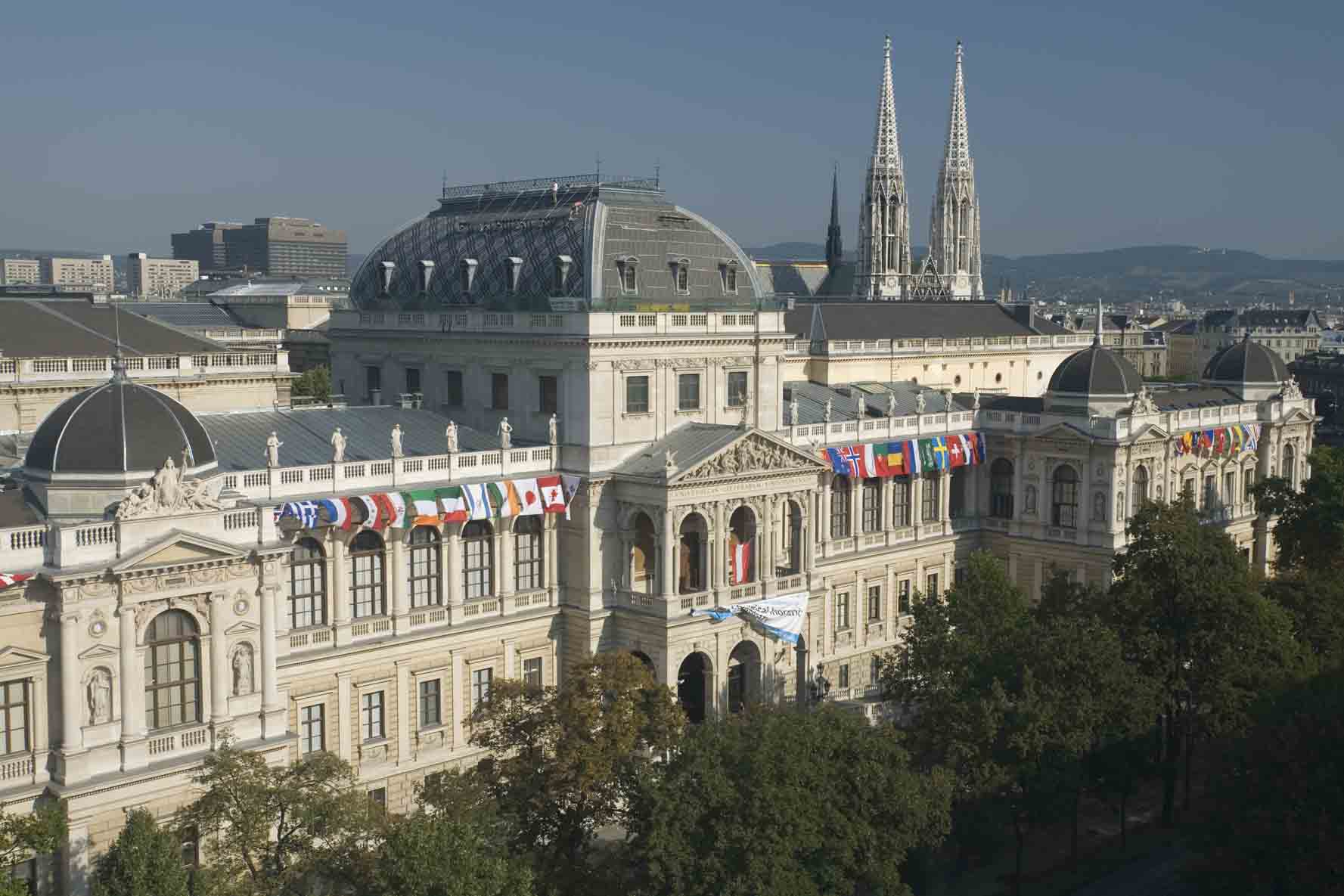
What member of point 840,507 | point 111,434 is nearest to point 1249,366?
point 840,507

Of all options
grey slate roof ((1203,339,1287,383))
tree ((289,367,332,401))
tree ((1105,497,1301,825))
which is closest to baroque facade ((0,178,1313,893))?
grey slate roof ((1203,339,1287,383))

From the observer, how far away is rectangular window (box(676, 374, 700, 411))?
6938cm

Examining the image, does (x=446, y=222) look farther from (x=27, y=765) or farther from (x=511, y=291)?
(x=27, y=765)

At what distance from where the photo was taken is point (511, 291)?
69375 millimetres

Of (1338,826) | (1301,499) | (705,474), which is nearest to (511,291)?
(705,474)

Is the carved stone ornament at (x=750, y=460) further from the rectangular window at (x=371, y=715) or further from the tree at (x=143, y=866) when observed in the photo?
the tree at (x=143, y=866)

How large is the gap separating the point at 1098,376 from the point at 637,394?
1303 inches

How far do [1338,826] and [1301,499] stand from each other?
4535 centimetres

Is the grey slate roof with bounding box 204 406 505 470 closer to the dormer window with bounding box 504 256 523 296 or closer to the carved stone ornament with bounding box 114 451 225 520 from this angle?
the dormer window with bounding box 504 256 523 296

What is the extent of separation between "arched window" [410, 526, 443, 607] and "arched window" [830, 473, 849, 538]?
88.2 feet

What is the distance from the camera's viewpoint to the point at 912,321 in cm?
12394

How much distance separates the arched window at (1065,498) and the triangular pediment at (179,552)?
5410cm

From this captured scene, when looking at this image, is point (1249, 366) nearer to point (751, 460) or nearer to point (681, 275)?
point (751, 460)

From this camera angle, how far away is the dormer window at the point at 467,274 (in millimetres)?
71375
